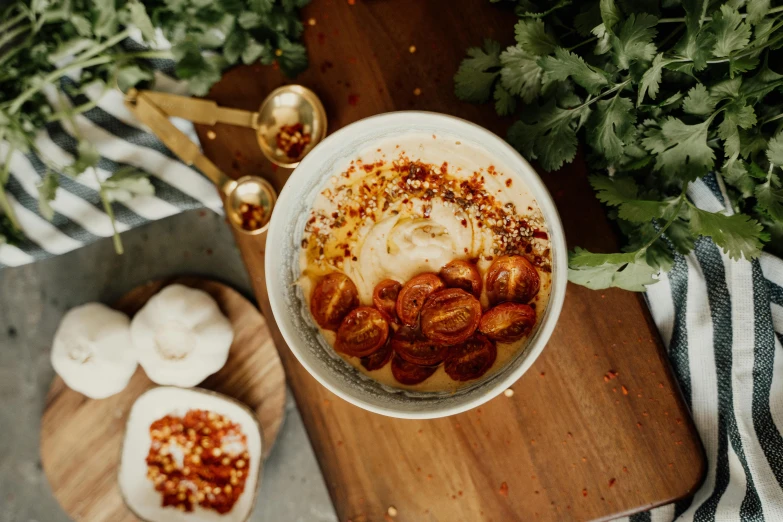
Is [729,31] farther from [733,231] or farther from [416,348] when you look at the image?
[416,348]

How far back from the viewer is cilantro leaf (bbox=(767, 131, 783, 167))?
1098 mm

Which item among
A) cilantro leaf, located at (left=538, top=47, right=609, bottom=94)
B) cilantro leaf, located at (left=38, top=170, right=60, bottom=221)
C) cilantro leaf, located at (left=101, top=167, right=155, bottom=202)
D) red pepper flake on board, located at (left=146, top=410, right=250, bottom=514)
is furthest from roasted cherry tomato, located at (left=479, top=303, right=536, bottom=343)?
cilantro leaf, located at (left=38, top=170, right=60, bottom=221)

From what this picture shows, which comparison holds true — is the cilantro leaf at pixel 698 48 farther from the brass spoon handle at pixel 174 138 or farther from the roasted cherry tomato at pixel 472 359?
the brass spoon handle at pixel 174 138

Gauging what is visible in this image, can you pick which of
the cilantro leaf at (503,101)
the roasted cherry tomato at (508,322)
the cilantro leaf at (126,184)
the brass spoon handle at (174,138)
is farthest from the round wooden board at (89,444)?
the cilantro leaf at (503,101)

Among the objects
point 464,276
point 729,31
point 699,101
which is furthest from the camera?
point 464,276

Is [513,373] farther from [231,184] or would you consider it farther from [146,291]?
[146,291]

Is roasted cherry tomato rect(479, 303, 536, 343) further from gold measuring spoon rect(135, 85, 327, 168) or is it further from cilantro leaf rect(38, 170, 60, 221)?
cilantro leaf rect(38, 170, 60, 221)

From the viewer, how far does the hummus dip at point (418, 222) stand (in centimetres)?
133

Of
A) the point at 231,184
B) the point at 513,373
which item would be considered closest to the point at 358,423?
the point at 513,373

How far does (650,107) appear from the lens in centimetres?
117

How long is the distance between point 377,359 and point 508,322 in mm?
320

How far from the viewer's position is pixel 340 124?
144 cm

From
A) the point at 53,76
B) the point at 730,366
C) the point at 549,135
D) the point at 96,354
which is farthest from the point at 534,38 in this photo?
the point at 96,354

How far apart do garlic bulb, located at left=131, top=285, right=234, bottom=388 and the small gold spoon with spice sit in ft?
0.98
